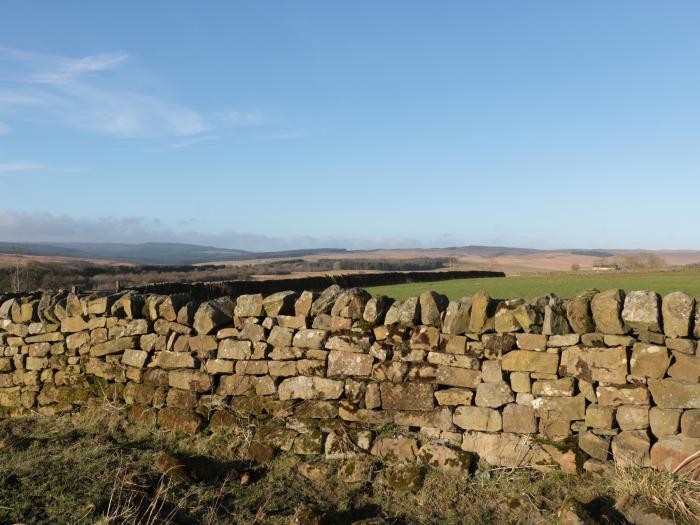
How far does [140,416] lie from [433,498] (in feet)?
14.2

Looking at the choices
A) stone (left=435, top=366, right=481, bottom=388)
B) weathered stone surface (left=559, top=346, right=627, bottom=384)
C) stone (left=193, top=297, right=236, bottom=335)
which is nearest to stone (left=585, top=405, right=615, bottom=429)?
weathered stone surface (left=559, top=346, right=627, bottom=384)

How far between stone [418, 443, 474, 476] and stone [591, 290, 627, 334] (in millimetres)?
1999

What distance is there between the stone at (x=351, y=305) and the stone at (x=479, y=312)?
1.37 metres

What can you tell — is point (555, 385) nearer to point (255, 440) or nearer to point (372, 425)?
point (372, 425)

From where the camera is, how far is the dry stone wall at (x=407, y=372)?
18.5ft

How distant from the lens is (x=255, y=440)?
269 inches

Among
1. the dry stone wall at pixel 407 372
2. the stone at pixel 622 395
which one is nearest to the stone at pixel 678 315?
the dry stone wall at pixel 407 372

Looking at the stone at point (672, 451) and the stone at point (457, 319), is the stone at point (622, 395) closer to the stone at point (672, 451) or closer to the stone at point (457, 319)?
the stone at point (672, 451)

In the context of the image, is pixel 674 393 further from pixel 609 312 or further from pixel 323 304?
pixel 323 304

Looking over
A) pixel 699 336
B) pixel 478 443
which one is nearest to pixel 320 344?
pixel 478 443

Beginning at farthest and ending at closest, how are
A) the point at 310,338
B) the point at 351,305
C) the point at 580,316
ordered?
the point at 310,338 < the point at 351,305 < the point at 580,316

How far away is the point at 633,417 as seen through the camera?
561 centimetres

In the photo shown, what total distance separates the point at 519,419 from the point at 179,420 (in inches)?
172

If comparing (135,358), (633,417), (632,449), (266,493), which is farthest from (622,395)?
(135,358)
